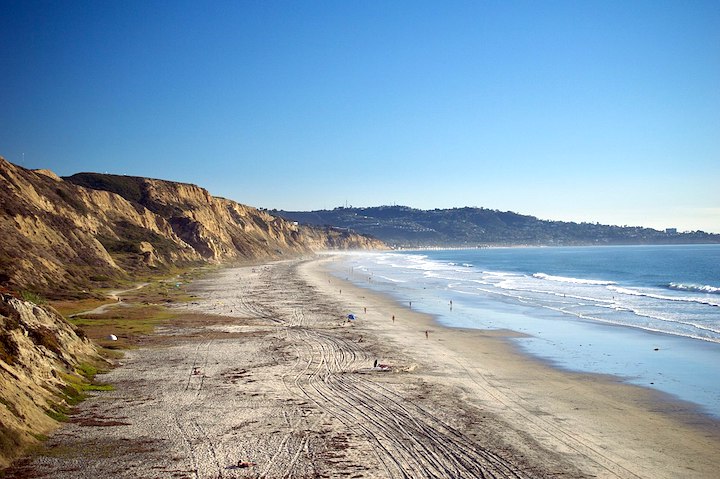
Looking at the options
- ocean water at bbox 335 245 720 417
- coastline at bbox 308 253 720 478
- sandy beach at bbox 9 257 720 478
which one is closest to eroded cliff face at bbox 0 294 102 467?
sandy beach at bbox 9 257 720 478

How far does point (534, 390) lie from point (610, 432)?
17.9 ft

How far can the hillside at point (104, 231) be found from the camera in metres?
53.6

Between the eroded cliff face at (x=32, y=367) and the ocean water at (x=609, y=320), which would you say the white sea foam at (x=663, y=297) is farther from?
the eroded cliff face at (x=32, y=367)

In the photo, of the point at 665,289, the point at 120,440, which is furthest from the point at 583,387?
the point at 665,289

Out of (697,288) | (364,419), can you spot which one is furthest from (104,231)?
(697,288)

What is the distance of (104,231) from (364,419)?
78141 millimetres

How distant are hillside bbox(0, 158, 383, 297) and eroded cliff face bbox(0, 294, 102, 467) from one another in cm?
2532

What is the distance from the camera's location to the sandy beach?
15.2 m

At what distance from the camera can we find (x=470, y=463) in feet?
50.9

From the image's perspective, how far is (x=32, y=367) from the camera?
1962cm

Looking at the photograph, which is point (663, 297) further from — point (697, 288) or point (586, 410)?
point (586, 410)

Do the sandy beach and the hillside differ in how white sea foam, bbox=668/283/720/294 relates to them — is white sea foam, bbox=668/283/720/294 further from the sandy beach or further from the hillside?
the hillside

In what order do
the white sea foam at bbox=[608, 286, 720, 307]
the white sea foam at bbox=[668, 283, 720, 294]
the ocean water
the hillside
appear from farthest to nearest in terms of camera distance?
the white sea foam at bbox=[668, 283, 720, 294]
the hillside
the white sea foam at bbox=[608, 286, 720, 307]
the ocean water

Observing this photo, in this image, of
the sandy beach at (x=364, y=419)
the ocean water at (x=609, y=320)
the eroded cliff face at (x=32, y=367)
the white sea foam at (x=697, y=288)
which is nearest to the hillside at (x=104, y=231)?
the eroded cliff face at (x=32, y=367)
